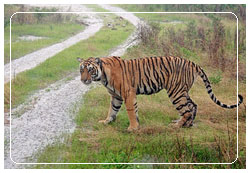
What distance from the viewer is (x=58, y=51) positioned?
5605 millimetres

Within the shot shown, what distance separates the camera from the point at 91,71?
5230 millimetres

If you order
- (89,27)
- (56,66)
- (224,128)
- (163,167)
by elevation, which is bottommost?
(163,167)

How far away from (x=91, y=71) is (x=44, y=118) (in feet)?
2.51

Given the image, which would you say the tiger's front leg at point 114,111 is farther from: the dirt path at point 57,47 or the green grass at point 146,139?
the dirt path at point 57,47

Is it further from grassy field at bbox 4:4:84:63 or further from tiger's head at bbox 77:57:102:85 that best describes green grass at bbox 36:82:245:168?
grassy field at bbox 4:4:84:63

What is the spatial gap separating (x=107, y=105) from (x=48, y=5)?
4.77ft

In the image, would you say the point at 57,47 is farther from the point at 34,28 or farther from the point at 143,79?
the point at 143,79

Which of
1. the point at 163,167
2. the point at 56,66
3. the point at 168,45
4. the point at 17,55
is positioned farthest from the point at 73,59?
the point at 163,167

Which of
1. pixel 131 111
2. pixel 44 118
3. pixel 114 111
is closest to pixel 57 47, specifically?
pixel 44 118

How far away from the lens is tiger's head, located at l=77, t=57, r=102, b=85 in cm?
521

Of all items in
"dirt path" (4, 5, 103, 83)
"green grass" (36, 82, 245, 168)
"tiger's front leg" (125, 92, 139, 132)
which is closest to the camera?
"green grass" (36, 82, 245, 168)

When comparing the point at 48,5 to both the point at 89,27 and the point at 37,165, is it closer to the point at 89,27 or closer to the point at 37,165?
the point at 89,27

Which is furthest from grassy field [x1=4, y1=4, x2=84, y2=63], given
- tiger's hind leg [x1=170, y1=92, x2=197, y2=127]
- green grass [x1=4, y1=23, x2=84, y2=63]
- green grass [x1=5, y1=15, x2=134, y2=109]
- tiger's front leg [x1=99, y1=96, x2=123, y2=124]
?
tiger's hind leg [x1=170, y1=92, x2=197, y2=127]

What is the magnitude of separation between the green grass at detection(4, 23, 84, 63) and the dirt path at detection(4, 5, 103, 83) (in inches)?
2.7
